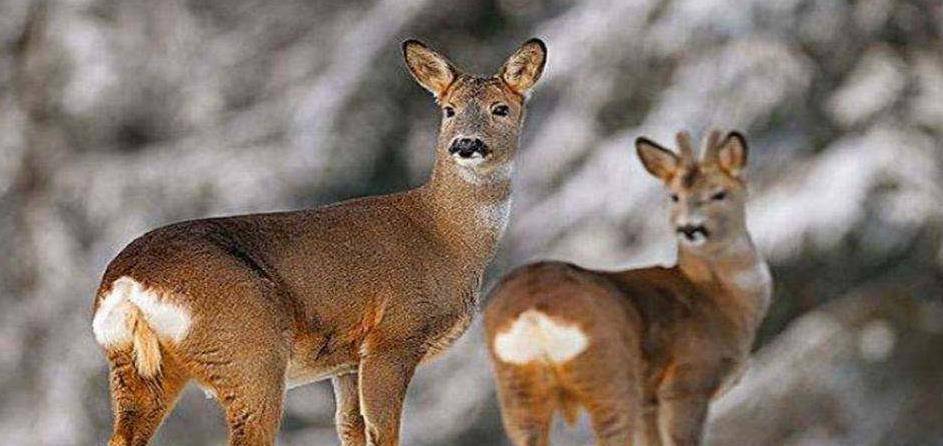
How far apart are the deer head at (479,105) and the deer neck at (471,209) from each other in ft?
0.06

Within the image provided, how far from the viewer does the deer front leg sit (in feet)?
21.4

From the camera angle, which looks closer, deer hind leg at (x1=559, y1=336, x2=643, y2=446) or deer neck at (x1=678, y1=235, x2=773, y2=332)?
deer hind leg at (x1=559, y1=336, x2=643, y2=446)

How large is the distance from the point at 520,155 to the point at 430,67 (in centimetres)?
801

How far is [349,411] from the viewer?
6949mm

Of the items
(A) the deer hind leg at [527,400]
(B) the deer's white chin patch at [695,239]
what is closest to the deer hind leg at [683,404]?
(B) the deer's white chin patch at [695,239]

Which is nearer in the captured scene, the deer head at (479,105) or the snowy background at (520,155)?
the deer head at (479,105)

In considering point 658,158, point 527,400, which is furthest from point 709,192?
point 527,400

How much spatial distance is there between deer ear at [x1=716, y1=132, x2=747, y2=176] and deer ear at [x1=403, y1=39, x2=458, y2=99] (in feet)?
6.00

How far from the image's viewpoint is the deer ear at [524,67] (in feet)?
22.8

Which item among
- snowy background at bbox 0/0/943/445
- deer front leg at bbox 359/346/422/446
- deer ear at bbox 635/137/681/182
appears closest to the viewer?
deer front leg at bbox 359/346/422/446

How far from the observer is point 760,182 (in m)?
14.3

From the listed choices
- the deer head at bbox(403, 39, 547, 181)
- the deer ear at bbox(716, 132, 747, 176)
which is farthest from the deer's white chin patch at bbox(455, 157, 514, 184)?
the deer ear at bbox(716, 132, 747, 176)

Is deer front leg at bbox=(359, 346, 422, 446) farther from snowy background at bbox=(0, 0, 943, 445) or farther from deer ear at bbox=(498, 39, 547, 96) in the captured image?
snowy background at bbox=(0, 0, 943, 445)

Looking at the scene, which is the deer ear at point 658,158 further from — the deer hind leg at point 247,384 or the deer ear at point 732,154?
the deer hind leg at point 247,384
